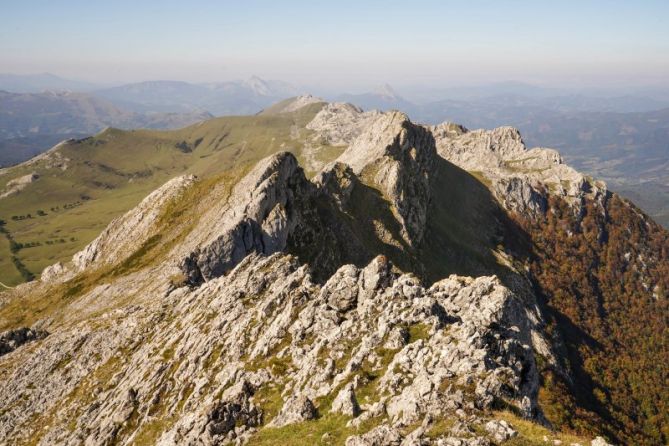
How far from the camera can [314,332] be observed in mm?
40531

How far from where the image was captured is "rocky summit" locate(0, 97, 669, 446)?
96.2 ft

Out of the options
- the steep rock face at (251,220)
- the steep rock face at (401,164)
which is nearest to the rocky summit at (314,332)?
the steep rock face at (251,220)

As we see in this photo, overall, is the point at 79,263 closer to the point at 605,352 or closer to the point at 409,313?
the point at 409,313

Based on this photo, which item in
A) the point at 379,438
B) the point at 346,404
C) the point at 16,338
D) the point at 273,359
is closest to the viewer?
the point at 379,438

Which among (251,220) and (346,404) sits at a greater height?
(251,220)

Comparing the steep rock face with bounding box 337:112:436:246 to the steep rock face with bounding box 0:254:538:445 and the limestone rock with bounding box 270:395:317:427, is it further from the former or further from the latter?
the limestone rock with bounding box 270:395:317:427

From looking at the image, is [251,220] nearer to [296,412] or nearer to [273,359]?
[273,359]

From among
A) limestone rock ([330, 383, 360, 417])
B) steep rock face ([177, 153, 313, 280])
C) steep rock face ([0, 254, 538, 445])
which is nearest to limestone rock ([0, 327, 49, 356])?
steep rock face ([0, 254, 538, 445])

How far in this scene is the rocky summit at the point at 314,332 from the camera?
2933 centimetres

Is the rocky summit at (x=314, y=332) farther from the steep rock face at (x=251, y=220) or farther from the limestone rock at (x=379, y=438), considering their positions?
the steep rock face at (x=251, y=220)

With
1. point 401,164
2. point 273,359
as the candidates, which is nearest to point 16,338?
point 273,359

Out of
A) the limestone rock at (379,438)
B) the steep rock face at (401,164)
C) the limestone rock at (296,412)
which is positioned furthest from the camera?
the steep rock face at (401,164)

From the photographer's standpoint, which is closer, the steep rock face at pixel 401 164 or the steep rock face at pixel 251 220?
the steep rock face at pixel 251 220

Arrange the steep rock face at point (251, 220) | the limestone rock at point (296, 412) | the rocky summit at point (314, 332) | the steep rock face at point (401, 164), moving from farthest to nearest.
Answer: the steep rock face at point (401, 164) < the steep rock face at point (251, 220) < the limestone rock at point (296, 412) < the rocky summit at point (314, 332)
